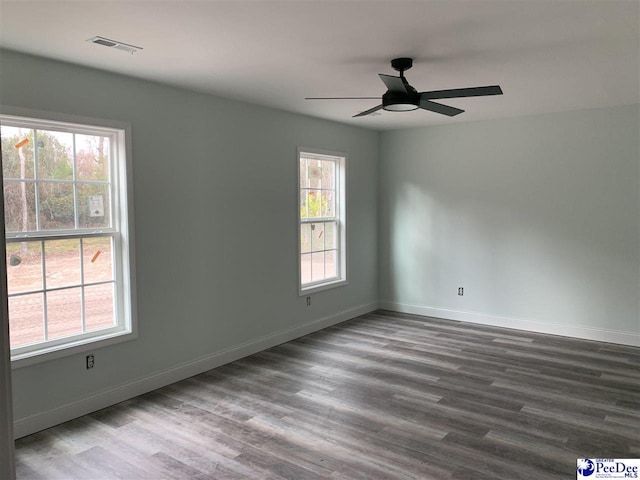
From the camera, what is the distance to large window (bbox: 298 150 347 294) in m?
5.83

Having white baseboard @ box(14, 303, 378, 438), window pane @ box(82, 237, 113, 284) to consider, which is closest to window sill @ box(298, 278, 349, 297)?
white baseboard @ box(14, 303, 378, 438)

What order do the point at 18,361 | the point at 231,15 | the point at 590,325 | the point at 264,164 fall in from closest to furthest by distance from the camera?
the point at 231,15, the point at 18,361, the point at 264,164, the point at 590,325

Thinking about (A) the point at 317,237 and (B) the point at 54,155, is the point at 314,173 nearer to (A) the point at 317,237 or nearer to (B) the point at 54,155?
(A) the point at 317,237

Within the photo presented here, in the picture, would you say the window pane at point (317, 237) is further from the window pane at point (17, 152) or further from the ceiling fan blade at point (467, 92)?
the window pane at point (17, 152)

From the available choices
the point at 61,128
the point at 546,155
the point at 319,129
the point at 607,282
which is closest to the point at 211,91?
the point at 61,128

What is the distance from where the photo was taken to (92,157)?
3707 millimetres

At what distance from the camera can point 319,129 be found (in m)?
5.84

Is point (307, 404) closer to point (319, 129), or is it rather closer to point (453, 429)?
point (453, 429)

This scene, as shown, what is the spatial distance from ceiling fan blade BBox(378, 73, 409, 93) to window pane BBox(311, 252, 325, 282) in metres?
3.02

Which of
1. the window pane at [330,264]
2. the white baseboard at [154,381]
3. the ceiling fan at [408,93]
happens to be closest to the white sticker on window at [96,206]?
the white baseboard at [154,381]

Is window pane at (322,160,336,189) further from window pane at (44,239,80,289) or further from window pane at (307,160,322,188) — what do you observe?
window pane at (44,239,80,289)

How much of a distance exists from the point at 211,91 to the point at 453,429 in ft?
11.1

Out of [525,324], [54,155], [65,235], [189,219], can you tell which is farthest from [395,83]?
[525,324]

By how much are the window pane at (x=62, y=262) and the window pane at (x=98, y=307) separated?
16 centimetres
